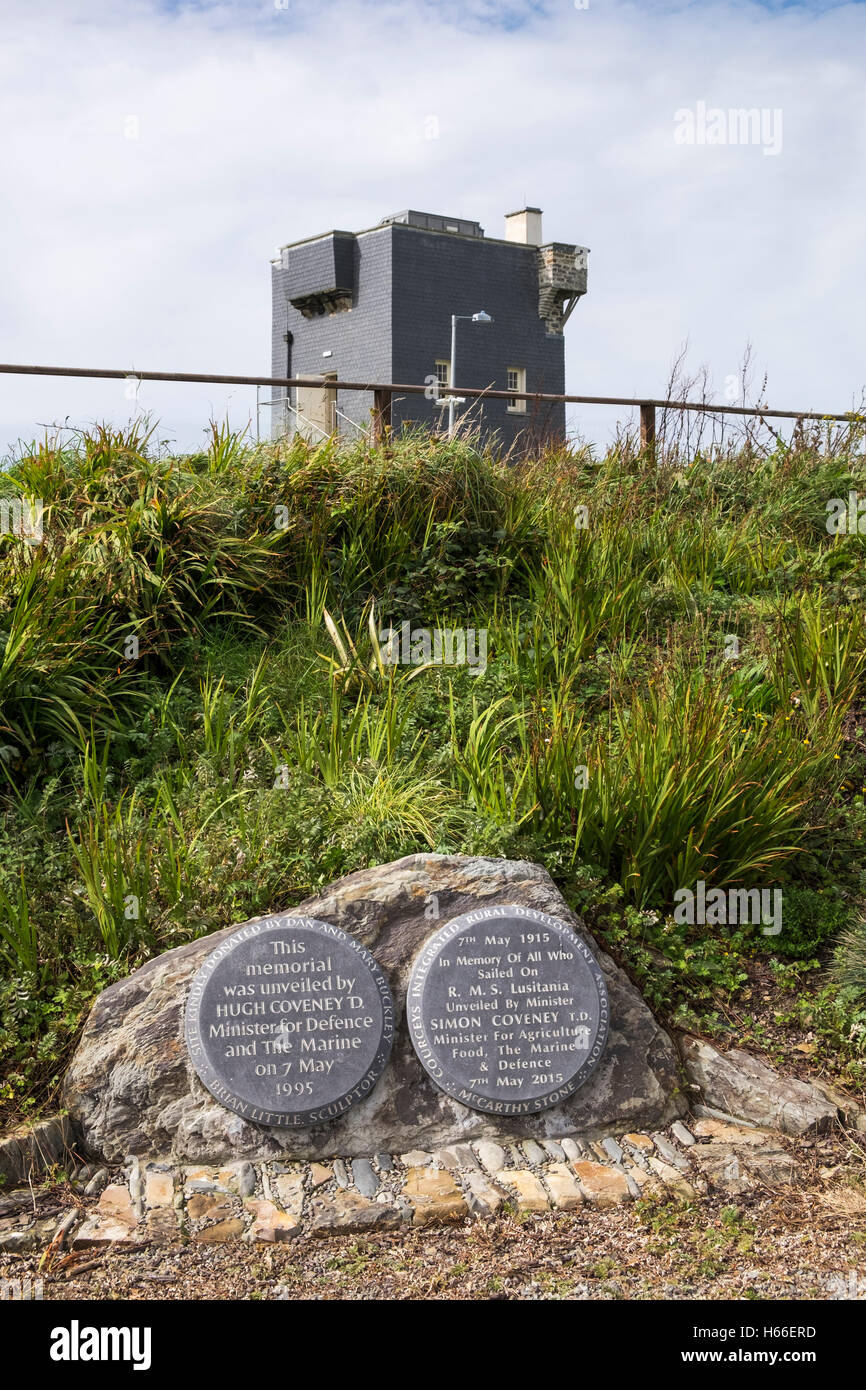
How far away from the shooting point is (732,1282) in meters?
3.77

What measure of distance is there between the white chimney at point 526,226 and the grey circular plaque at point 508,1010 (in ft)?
127

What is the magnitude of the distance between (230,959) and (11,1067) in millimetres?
976

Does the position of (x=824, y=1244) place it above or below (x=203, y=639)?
below

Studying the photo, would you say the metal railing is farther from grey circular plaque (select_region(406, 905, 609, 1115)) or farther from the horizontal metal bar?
grey circular plaque (select_region(406, 905, 609, 1115))

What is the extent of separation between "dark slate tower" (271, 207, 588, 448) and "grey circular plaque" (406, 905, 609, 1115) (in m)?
28.9

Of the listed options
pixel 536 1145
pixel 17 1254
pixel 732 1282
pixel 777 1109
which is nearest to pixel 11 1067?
pixel 17 1254

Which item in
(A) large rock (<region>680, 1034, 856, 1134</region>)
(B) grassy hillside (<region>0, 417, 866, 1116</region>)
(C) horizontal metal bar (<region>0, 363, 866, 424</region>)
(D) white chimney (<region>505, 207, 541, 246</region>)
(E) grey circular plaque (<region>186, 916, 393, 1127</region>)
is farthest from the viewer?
(D) white chimney (<region>505, 207, 541, 246</region>)

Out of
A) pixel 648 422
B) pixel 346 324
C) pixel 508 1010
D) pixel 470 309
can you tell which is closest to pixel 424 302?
pixel 470 309

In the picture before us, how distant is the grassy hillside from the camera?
5.16m

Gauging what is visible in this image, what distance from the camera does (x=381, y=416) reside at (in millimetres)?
9625

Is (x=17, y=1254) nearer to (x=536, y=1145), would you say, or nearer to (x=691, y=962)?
(x=536, y=1145)

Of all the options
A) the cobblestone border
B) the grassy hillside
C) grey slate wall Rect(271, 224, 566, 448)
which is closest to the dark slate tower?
grey slate wall Rect(271, 224, 566, 448)

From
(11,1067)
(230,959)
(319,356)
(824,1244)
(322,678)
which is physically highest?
(319,356)

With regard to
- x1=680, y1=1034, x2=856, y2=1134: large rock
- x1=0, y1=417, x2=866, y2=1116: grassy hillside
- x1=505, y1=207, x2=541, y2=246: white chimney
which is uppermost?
x1=505, y1=207, x2=541, y2=246: white chimney
